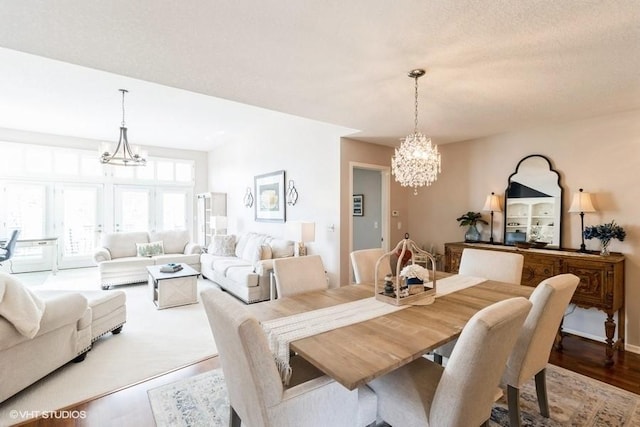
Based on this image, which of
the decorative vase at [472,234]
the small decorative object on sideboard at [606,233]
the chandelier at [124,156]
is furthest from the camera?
the chandelier at [124,156]

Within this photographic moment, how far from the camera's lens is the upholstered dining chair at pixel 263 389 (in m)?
1.22

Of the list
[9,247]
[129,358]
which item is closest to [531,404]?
[129,358]

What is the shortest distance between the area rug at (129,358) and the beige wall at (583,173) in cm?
396

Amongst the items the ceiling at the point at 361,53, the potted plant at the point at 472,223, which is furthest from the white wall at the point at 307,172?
the potted plant at the point at 472,223

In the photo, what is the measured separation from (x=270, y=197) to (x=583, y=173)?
4624mm

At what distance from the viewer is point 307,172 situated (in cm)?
484

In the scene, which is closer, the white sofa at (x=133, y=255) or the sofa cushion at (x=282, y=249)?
the sofa cushion at (x=282, y=249)

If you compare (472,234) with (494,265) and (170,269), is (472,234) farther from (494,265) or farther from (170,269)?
(170,269)

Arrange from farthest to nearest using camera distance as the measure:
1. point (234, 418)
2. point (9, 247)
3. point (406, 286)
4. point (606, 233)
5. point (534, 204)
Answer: point (9, 247) < point (534, 204) < point (606, 233) < point (406, 286) < point (234, 418)

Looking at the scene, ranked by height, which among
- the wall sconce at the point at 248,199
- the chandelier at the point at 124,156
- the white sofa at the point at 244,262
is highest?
the chandelier at the point at 124,156

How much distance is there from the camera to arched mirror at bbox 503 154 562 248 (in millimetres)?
3611

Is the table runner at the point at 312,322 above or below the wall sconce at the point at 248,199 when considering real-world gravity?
below

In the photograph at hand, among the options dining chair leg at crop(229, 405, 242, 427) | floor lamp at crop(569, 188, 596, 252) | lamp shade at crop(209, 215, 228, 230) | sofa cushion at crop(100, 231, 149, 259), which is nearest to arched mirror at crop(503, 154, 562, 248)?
floor lamp at crop(569, 188, 596, 252)

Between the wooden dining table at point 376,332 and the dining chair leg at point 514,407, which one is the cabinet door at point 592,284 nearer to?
the wooden dining table at point 376,332
